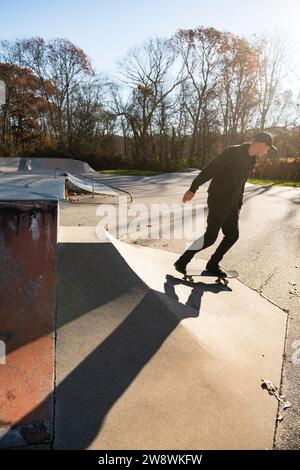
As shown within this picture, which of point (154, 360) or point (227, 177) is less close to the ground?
point (227, 177)

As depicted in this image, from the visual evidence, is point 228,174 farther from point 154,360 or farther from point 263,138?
point 154,360

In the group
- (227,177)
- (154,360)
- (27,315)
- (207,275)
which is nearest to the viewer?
(154,360)

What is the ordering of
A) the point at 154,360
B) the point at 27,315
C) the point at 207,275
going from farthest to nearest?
1. the point at 207,275
2. the point at 27,315
3. the point at 154,360

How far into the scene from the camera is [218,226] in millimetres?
4164

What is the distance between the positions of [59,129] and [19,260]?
43071 millimetres

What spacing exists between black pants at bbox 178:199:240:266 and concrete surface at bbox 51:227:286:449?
0.57m

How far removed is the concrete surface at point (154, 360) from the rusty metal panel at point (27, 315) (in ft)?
0.32

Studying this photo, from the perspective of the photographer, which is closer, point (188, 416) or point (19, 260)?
point (188, 416)

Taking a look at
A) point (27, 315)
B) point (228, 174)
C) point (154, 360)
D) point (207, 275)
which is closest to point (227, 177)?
point (228, 174)

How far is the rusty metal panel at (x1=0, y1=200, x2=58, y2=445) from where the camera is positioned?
6.84 ft

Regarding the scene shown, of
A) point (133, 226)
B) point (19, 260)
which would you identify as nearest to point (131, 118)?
point (133, 226)

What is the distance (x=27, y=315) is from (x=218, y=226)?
2.34 meters

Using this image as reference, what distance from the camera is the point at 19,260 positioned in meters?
3.14
